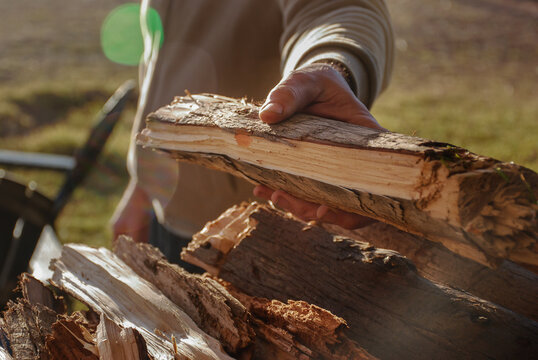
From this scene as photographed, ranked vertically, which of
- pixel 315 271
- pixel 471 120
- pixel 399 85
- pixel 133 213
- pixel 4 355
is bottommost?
pixel 4 355

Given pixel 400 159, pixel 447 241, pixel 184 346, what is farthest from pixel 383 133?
pixel 184 346

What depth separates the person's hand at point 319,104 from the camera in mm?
1214

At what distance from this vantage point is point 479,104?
806 centimetres

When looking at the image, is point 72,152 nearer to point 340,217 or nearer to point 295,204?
point 295,204

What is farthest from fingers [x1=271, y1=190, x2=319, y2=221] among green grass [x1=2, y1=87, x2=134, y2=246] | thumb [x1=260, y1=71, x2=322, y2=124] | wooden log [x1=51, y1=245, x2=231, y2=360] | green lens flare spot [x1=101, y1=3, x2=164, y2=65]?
green lens flare spot [x1=101, y1=3, x2=164, y2=65]

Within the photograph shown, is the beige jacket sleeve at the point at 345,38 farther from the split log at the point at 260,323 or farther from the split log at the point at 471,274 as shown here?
the split log at the point at 260,323

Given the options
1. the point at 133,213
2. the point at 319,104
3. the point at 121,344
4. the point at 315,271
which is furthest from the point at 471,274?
the point at 133,213

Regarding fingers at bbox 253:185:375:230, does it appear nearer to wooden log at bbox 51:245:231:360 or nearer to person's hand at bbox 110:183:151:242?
wooden log at bbox 51:245:231:360

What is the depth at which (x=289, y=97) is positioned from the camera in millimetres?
1207

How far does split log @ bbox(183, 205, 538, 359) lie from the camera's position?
1.11 meters

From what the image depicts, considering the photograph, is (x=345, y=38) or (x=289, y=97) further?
(x=345, y=38)

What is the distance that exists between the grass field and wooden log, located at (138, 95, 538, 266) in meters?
3.57

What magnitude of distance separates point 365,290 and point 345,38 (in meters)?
0.95

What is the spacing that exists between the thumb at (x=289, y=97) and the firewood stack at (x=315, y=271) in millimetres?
41
